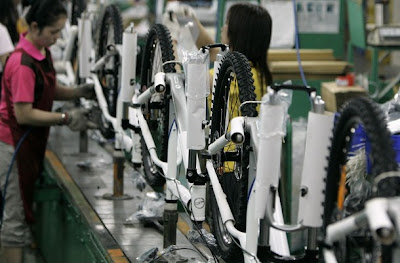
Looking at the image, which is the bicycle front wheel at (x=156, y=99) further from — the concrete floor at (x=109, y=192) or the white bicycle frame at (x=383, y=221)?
the white bicycle frame at (x=383, y=221)

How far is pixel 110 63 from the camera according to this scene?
4.99m

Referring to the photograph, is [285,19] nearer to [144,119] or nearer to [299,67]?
[299,67]

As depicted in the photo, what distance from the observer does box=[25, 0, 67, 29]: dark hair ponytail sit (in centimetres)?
481

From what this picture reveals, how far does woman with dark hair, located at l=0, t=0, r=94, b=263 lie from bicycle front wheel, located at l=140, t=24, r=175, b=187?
2.57 ft

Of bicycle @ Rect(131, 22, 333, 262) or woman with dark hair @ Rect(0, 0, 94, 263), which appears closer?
bicycle @ Rect(131, 22, 333, 262)

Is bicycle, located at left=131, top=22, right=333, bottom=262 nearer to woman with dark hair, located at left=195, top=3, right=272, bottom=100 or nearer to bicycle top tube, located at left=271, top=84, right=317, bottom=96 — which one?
bicycle top tube, located at left=271, top=84, right=317, bottom=96

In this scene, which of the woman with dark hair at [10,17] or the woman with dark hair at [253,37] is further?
the woman with dark hair at [10,17]

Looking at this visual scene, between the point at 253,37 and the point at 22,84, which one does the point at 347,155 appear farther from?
the point at 22,84

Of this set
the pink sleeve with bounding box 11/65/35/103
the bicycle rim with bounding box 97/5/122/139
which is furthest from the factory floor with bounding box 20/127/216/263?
the pink sleeve with bounding box 11/65/35/103

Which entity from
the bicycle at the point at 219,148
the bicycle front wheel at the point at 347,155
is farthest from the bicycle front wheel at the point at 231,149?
the bicycle front wheel at the point at 347,155

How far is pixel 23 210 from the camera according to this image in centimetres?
507

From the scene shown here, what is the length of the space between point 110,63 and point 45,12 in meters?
0.47

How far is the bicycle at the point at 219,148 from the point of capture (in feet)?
8.43

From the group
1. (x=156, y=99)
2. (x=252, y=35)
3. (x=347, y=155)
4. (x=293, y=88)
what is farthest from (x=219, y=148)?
(x=252, y=35)
